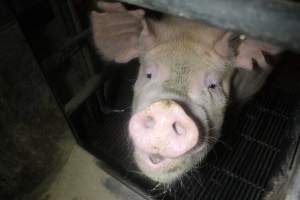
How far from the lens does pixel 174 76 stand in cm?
207

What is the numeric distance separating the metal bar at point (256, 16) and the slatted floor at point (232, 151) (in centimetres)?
211

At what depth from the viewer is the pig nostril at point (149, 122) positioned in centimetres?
180

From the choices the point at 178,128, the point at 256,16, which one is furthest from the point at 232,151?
the point at 256,16

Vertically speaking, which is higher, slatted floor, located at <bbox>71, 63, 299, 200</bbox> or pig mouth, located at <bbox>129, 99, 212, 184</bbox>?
pig mouth, located at <bbox>129, 99, 212, 184</bbox>

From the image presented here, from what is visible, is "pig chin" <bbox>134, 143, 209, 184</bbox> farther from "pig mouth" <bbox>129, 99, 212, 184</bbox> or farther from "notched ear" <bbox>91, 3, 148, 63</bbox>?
"notched ear" <bbox>91, 3, 148, 63</bbox>

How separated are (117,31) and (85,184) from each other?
101 cm

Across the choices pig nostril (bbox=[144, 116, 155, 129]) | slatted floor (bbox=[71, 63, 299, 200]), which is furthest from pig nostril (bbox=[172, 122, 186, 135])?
slatted floor (bbox=[71, 63, 299, 200])

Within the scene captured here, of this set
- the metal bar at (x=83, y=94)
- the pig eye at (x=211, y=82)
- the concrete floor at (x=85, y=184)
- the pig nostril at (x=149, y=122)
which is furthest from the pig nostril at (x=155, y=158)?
the metal bar at (x=83, y=94)

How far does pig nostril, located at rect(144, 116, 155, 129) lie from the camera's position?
1.80 metres

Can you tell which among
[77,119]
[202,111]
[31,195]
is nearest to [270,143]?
[202,111]

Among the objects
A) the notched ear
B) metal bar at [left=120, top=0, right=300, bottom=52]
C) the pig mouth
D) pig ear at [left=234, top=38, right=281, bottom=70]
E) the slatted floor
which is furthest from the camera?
the slatted floor

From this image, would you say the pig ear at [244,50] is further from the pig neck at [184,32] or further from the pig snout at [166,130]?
the pig snout at [166,130]

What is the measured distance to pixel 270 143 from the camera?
331cm

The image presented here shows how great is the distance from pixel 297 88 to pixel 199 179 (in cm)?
154
